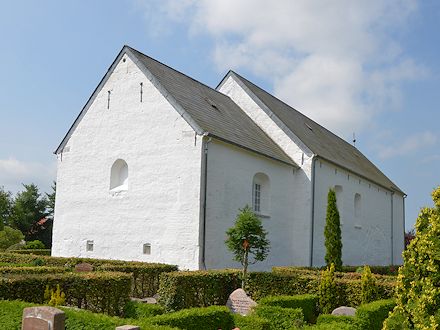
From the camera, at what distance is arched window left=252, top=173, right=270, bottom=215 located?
19469 millimetres

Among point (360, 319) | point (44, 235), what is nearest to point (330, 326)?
point (360, 319)

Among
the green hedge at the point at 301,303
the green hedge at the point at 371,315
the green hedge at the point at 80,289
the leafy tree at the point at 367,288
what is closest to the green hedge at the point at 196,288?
the green hedge at the point at 80,289

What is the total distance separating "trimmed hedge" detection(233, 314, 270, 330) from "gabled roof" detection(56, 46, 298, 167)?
787 centimetres

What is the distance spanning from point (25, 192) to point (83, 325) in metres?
36.1

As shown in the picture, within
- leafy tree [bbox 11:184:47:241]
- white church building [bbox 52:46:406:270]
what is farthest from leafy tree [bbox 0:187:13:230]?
white church building [bbox 52:46:406:270]

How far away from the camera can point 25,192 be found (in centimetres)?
4016

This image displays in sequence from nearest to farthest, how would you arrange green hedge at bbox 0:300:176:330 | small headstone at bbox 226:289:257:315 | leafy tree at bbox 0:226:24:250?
green hedge at bbox 0:300:176:330
small headstone at bbox 226:289:257:315
leafy tree at bbox 0:226:24:250

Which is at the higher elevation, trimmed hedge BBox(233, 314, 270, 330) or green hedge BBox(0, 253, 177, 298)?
green hedge BBox(0, 253, 177, 298)

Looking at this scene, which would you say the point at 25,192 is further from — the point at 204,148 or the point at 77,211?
the point at 204,148

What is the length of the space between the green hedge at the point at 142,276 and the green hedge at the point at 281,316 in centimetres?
469

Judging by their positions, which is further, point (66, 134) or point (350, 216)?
point (350, 216)

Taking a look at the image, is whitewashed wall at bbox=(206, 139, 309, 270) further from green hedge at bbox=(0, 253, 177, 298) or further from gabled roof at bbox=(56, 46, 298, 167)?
green hedge at bbox=(0, 253, 177, 298)

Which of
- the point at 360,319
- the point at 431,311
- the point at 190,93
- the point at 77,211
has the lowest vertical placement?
A: the point at 360,319

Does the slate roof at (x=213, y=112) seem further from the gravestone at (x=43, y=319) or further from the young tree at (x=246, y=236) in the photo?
the gravestone at (x=43, y=319)
